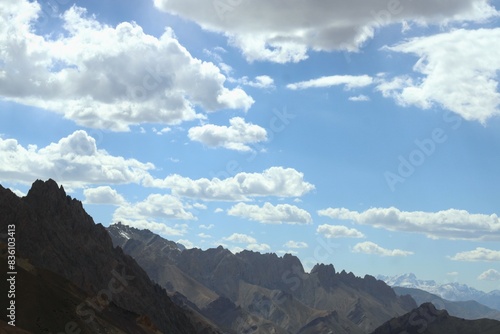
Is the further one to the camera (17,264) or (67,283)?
(67,283)

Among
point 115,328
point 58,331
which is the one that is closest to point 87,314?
point 115,328

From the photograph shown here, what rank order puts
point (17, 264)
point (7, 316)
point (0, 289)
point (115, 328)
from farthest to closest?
point (115, 328), point (17, 264), point (0, 289), point (7, 316)

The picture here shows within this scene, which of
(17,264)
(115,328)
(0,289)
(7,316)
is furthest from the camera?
(115,328)

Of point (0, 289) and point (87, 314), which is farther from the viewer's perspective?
point (87, 314)

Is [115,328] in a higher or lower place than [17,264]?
lower

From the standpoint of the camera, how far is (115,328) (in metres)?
175

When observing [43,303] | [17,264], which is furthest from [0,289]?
[17,264]

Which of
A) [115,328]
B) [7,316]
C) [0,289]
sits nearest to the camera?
[7,316]

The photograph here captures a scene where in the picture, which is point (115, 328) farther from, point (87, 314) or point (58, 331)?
point (58, 331)

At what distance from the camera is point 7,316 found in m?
131

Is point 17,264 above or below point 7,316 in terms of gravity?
above

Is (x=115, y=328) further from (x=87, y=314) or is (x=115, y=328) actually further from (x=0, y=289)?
(x=0, y=289)

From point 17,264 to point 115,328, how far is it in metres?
34.2

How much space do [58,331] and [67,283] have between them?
41912mm
